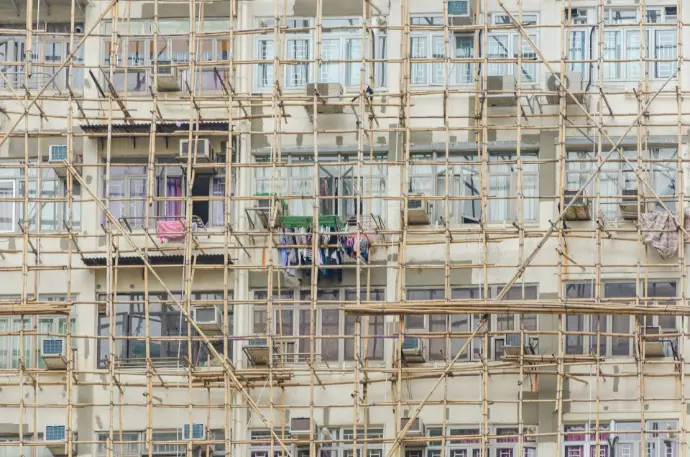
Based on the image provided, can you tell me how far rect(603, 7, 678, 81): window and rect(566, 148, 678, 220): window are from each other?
49.1 inches

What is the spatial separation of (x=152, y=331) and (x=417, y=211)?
4259mm

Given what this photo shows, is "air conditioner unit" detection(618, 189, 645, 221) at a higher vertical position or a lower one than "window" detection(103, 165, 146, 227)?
lower

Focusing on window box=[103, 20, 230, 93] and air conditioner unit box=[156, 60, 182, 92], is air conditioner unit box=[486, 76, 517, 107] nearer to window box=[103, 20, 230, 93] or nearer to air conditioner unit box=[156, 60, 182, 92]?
window box=[103, 20, 230, 93]

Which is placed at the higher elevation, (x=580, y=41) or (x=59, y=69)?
(x=580, y=41)

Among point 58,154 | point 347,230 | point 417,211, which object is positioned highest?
point 58,154

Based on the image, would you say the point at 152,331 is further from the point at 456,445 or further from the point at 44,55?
the point at 456,445

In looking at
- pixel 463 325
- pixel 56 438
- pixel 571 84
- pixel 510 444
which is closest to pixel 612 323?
pixel 463 325

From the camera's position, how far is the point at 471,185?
31.9 meters

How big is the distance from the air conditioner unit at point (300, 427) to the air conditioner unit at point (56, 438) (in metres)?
3.24

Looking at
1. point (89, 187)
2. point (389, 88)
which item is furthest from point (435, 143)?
point (89, 187)

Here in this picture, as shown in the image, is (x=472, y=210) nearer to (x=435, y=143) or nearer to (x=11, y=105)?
(x=435, y=143)

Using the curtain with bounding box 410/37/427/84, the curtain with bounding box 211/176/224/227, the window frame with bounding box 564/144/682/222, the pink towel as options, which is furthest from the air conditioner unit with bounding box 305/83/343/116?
the window frame with bounding box 564/144/682/222

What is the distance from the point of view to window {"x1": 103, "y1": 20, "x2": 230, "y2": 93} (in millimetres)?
32562

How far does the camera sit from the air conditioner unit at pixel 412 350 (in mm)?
30797
